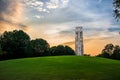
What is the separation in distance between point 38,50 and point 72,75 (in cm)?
7027

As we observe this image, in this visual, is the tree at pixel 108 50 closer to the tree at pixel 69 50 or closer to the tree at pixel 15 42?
the tree at pixel 69 50

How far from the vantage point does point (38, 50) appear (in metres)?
109

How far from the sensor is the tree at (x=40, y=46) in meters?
108

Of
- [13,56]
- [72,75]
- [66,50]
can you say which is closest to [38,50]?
[66,50]

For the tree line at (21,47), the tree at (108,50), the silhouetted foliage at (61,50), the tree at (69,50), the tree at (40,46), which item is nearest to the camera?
the tree line at (21,47)

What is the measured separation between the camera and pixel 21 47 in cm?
9175

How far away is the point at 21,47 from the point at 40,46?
877 inches

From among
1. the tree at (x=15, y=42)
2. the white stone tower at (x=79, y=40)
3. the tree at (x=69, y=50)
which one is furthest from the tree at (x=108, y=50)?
the tree at (x=15, y=42)

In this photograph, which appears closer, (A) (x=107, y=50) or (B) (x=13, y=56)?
(B) (x=13, y=56)

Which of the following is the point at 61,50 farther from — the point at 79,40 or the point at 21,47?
the point at 21,47

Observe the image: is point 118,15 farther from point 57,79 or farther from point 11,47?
point 11,47

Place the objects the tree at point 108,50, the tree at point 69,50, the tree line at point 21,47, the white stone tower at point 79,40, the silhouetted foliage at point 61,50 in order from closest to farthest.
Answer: the tree line at point 21,47 → the white stone tower at point 79,40 → the silhouetted foliage at point 61,50 → the tree at point 69,50 → the tree at point 108,50

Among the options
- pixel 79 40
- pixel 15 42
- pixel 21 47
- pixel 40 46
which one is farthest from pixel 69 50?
pixel 21 47

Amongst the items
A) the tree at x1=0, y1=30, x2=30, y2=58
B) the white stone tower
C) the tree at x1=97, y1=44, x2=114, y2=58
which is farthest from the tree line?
the tree at x1=97, y1=44, x2=114, y2=58
